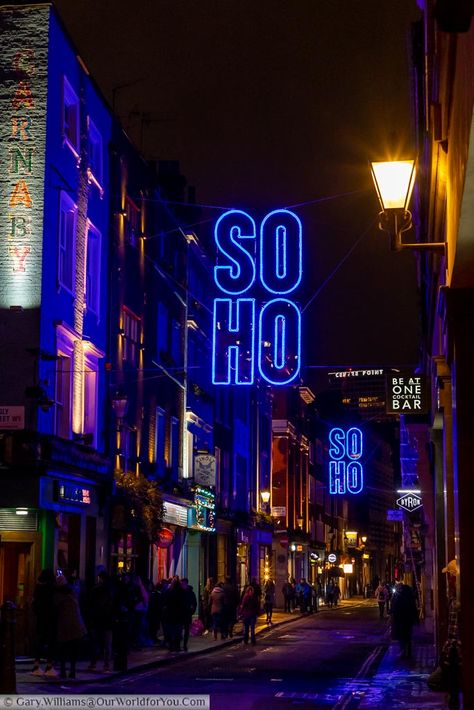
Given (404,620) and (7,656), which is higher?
(7,656)

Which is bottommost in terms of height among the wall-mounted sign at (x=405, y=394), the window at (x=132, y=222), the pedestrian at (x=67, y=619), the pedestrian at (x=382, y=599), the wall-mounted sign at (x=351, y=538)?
the pedestrian at (x=382, y=599)

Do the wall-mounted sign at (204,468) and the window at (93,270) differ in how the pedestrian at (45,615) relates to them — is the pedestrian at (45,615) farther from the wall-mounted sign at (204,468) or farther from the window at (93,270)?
the wall-mounted sign at (204,468)

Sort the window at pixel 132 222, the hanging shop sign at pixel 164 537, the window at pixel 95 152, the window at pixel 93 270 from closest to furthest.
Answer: the window at pixel 93 270
the window at pixel 95 152
the window at pixel 132 222
the hanging shop sign at pixel 164 537

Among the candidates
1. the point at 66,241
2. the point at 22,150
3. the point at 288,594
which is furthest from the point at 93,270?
the point at 288,594

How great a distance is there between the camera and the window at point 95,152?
1146 inches

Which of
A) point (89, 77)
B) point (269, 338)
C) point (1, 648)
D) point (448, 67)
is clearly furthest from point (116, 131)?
point (448, 67)

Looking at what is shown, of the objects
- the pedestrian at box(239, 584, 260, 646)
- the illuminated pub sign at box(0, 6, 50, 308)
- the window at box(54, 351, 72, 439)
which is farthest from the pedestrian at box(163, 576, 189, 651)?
the illuminated pub sign at box(0, 6, 50, 308)

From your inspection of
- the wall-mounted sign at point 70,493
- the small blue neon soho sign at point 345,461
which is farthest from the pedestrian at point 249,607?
the small blue neon soho sign at point 345,461

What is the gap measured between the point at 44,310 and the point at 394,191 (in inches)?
580

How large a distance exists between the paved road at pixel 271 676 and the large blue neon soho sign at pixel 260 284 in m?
7.36

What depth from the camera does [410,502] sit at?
37281 mm

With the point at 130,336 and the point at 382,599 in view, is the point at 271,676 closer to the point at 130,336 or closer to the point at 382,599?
the point at 130,336

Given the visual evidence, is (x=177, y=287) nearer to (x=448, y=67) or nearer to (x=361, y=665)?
(x=361, y=665)

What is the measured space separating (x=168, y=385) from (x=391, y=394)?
12728mm
